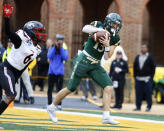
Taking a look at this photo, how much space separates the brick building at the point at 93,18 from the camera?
80.7 ft

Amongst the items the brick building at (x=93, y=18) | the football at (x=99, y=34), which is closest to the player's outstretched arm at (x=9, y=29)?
the football at (x=99, y=34)

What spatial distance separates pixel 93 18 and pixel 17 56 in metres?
23.2

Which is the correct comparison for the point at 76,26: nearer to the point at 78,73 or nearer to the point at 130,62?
the point at 130,62

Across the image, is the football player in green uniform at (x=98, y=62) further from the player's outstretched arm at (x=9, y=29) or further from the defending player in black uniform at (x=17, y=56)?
the player's outstretched arm at (x=9, y=29)

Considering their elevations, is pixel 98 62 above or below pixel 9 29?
below

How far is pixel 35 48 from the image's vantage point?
858 centimetres

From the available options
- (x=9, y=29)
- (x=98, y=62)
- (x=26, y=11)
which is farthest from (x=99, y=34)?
(x=26, y=11)

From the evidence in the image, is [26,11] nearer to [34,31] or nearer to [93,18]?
[93,18]

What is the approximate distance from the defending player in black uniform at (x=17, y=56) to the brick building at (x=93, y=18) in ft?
51.8

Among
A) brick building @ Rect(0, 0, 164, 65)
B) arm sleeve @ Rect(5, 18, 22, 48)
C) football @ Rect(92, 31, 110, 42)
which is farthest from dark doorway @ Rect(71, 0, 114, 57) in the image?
arm sleeve @ Rect(5, 18, 22, 48)

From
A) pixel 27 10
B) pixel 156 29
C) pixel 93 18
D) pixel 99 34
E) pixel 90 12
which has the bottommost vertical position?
pixel 156 29

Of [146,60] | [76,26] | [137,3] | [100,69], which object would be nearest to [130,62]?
[137,3]

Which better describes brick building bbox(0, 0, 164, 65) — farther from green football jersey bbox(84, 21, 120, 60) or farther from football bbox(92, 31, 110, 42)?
football bbox(92, 31, 110, 42)

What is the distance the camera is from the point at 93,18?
1234 inches
